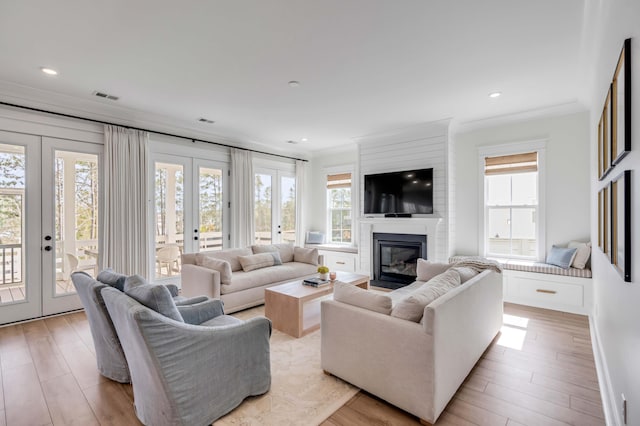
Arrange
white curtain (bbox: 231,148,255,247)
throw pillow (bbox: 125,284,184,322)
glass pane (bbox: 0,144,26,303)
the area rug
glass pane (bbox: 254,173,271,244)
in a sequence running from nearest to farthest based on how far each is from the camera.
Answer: throw pillow (bbox: 125,284,184,322) → the area rug → glass pane (bbox: 0,144,26,303) → white curtain (bbox: 231,148,255,247) → glass pane (bbox: 254,173,271,244)

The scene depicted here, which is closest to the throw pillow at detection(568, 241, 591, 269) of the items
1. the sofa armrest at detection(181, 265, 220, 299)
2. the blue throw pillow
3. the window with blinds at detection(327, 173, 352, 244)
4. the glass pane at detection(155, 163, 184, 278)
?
the blue throw pillow

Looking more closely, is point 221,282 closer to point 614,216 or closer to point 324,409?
point 324,409

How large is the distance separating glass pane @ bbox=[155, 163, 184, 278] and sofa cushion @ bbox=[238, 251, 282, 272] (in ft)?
4.28

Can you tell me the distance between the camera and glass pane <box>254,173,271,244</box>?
21.0 feet

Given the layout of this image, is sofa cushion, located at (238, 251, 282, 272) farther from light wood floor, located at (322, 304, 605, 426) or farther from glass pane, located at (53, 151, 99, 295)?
light wood floor, located at (322, 304, 605, 426)

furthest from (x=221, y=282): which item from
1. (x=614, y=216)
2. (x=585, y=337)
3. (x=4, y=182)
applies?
(x=585, y=337)

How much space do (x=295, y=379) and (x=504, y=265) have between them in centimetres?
358

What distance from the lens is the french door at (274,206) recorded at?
645 centimetres

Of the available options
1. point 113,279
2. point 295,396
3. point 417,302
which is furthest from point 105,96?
point 417,302

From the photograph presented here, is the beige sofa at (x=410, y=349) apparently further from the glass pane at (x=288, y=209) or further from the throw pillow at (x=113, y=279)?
the glass pane at (x=288, y=209)

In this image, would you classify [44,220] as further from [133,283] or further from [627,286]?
[627,286]

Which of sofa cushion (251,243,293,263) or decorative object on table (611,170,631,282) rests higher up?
decorative object on table (611,170,631,282)

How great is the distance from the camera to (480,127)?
5051 millimetres

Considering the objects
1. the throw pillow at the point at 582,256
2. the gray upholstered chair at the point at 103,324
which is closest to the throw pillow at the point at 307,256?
the gray upholstered chair at the point at 103,324
